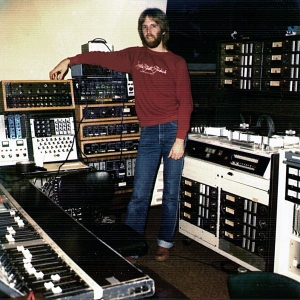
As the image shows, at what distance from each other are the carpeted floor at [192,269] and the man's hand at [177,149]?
78cm

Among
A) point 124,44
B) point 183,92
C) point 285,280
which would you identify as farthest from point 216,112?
point 285,280

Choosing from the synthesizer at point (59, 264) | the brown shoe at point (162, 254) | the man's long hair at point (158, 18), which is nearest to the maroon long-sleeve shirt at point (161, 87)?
the man's long hair at point (158, 18)

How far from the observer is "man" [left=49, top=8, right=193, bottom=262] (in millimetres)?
3033

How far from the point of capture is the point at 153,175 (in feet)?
10.5

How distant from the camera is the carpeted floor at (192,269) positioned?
280 centimetres

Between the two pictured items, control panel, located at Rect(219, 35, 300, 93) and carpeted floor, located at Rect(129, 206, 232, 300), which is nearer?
carpeted floor, located at Rect(129, 206, 232, 300)

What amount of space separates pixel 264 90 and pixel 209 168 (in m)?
0.74

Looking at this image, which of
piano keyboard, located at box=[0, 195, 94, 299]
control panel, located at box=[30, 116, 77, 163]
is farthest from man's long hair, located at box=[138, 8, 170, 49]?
piano keyboard, located at box=[0, 195, 94, 299]

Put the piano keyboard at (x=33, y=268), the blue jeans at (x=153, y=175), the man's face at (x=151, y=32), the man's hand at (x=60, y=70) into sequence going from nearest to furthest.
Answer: the piano keyboard at (x=33, y=268) < the man's hand at (x=60, y=70) < the man's face at (x=151, y=32) < the blue jeans at (x=153, y=175)

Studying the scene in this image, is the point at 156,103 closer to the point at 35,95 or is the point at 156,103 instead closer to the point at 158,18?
the point at 158,18

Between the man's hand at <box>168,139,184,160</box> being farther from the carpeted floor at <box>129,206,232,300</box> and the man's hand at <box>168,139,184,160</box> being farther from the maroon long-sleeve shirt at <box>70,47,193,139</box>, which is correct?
the carpeted floor at <box>129,206,232,300</box>

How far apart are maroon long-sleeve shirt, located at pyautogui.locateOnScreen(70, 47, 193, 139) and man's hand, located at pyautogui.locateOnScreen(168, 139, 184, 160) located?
0.04 m

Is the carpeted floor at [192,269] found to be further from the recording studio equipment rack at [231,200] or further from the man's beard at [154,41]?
the man's beard at [154,41]

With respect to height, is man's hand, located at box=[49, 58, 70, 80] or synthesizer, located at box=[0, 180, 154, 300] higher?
man's hand, located at box=[49, 58, 70, 80]
